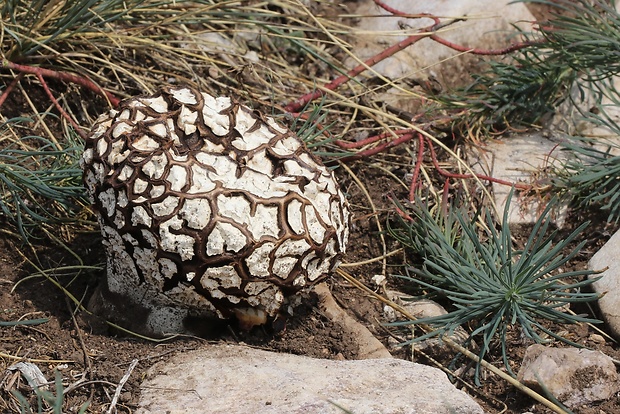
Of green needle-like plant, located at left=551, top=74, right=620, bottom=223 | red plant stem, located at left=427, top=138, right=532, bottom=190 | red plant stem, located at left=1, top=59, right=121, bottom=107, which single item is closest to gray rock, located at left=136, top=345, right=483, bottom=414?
red plant stem, located at left=427, top=138, right=532, bottom=190

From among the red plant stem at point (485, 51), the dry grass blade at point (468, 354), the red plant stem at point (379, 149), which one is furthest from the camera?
the red plant stem at point (485, 51)

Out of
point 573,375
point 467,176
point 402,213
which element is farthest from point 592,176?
point 573,375

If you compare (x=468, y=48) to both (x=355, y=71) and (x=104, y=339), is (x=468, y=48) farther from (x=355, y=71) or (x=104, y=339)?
(x=104, y=339)

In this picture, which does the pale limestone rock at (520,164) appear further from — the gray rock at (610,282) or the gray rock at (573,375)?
the gray rock at (573,375)

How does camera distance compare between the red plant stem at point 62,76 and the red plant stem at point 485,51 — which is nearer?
the red plant stem at point 62,76

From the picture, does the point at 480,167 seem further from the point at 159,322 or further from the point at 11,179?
the point at 11,179

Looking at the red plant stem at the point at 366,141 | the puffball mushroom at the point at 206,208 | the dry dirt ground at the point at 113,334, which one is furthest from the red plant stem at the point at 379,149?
the puffball mushroom at the point at 206,208
